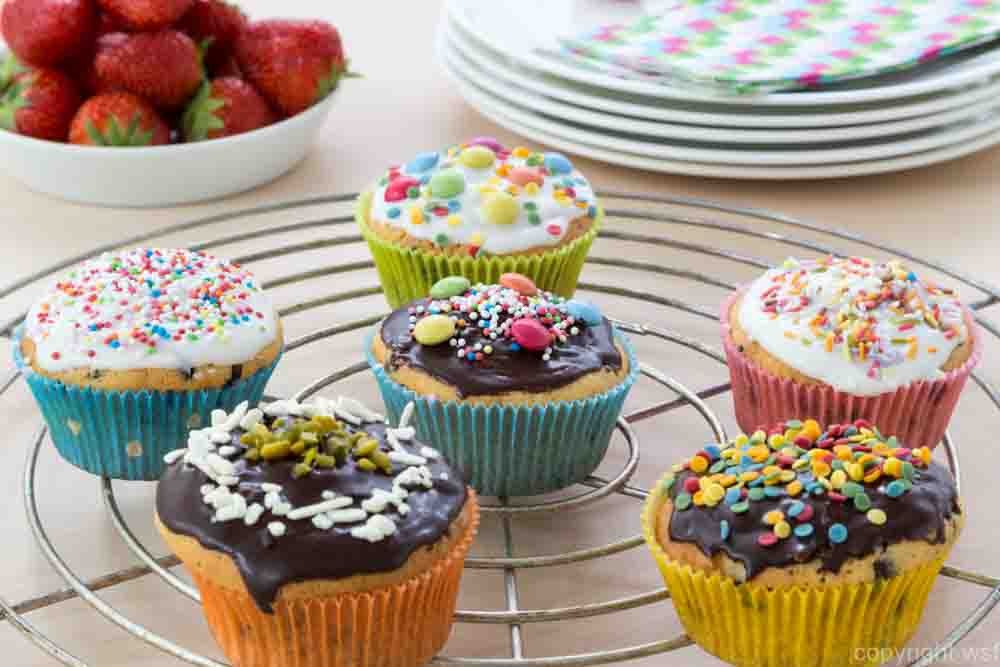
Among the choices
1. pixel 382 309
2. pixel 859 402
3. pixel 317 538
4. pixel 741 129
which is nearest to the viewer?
pixel 317 538

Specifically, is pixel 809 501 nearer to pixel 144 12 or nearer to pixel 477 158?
pixel 477 158

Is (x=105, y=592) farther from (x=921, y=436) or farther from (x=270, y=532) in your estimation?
(x=921, y=436)

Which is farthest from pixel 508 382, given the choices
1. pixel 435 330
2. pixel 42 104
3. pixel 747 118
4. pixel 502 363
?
pixel 42 104

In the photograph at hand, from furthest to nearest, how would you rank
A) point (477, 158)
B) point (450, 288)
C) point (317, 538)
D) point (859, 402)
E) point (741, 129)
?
point (741, 129) < point (477, 158) < point (450, 288) < point (859, 402) < point (317, 538)

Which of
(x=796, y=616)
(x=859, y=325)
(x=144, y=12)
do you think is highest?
(x=144, y=12)

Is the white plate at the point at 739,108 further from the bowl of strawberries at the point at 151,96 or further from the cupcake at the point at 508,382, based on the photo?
the cupcake at the point at 508,382

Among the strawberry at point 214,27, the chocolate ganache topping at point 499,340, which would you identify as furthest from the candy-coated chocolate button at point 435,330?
the strawberry at point 214,27

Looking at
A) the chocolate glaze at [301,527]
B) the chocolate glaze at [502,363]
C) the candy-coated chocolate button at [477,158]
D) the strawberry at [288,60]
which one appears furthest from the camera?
the strawberry at [288,60]
